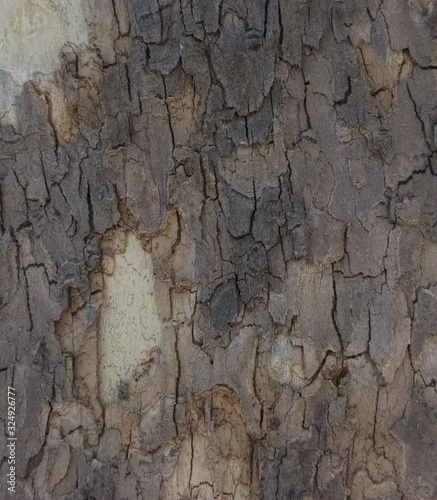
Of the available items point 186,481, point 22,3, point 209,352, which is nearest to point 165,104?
point 22,3

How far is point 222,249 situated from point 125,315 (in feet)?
1.27

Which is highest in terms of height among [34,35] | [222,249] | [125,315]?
[34,35]

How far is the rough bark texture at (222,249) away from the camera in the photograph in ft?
4.05

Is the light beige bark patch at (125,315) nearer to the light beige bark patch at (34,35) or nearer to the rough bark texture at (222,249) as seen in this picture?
the rough bark texture at (222,249)

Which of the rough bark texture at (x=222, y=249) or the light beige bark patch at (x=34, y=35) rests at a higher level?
the light beige bark patch at (x=34, y=35)

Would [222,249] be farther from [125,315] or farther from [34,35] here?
[34,35]

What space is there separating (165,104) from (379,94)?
0.66m

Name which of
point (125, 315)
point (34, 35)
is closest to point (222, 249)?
point (125, 315)

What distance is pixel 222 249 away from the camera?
4.21ft

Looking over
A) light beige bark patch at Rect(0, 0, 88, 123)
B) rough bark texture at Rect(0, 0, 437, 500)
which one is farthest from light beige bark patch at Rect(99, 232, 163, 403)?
light beige bark patch at Rect(0, 0, 88, 123)

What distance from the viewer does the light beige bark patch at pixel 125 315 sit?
4.33 feet

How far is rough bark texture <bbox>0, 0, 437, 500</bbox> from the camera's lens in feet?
4.05

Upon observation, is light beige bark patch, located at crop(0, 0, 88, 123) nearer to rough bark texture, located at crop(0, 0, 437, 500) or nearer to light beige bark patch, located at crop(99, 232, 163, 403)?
rough bark texture, located at crop(0, 0, 437, 500)

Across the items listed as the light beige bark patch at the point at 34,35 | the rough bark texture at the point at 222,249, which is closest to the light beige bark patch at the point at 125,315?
the rough bark texture at the point at 222,249
